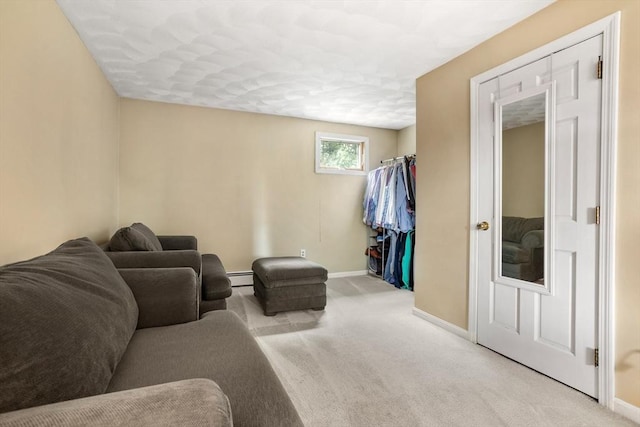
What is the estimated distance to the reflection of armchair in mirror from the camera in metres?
1.99

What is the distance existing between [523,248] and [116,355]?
234 centimetres

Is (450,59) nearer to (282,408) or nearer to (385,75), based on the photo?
(385,75)

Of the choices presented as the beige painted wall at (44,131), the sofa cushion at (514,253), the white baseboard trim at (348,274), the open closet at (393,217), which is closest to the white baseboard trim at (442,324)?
the sofa cushion at (514,253)

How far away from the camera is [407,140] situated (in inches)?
188

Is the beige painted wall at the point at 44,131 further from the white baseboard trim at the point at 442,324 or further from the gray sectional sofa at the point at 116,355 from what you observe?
the white baseboard trim at the point at 442,324

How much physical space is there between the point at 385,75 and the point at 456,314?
2.26 m

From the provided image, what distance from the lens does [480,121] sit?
93.2 inches

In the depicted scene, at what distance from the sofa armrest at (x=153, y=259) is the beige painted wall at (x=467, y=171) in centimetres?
205

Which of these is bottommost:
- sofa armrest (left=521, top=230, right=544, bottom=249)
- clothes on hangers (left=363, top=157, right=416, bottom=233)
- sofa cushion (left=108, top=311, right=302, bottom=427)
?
sofa cushion (left=108, top=311, right=302, bottom=427)

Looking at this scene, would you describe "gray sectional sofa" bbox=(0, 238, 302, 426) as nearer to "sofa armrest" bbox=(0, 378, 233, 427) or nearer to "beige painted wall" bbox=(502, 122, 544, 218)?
"sofa armrest" bbox=(0, 378, 233, 427)

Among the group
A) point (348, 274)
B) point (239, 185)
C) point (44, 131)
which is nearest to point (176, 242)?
point (239, 185)

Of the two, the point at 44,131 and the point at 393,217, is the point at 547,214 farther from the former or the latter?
the point at 44,131

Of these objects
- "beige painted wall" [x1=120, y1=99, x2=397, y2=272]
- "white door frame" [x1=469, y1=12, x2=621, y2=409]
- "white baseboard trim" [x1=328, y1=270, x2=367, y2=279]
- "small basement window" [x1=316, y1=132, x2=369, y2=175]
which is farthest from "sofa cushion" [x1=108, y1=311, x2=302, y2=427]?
"small basement window" [x1=316, y1=132, x2=369, y2=175]

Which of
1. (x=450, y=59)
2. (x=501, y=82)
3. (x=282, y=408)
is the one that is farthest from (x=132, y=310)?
(x=450, y=59)
